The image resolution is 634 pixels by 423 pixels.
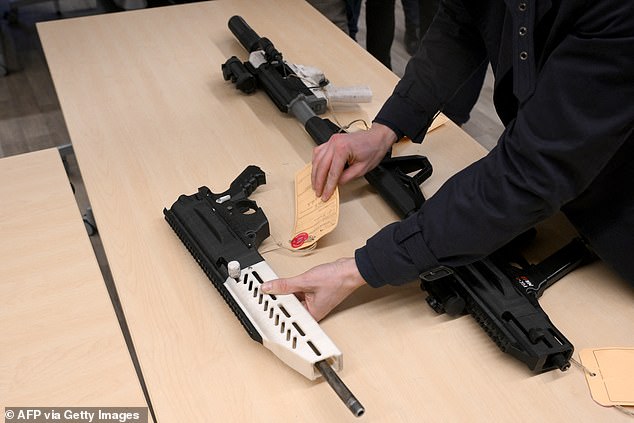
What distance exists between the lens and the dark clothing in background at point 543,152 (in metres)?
0.78

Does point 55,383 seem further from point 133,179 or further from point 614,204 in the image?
point 614,204

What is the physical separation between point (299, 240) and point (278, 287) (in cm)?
18

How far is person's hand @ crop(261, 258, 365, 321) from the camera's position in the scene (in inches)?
38.7

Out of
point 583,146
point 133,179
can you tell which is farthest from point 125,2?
point 583,146

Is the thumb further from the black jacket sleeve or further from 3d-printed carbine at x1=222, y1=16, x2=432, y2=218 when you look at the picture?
the black jacket sleeve

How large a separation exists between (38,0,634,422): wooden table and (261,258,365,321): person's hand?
0.15ft

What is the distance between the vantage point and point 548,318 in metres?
0.96

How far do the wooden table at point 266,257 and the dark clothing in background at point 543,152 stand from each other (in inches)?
4.3

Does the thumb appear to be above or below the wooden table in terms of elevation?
above

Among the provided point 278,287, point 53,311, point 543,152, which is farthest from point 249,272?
point 543,152

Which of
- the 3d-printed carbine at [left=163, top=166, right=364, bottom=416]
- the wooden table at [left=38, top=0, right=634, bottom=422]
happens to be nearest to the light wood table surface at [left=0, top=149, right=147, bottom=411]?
the wooden table at [left=38, top=0, right=634, bottom=422]

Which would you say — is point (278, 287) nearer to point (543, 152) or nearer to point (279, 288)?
point (279, 288)

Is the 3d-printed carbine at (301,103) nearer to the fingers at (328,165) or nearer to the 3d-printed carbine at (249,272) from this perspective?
the fingers at (328,165)

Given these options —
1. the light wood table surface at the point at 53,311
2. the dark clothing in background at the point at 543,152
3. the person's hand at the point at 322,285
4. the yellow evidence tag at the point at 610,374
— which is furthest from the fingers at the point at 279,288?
the yellow evidence tag at the point at 610,374
